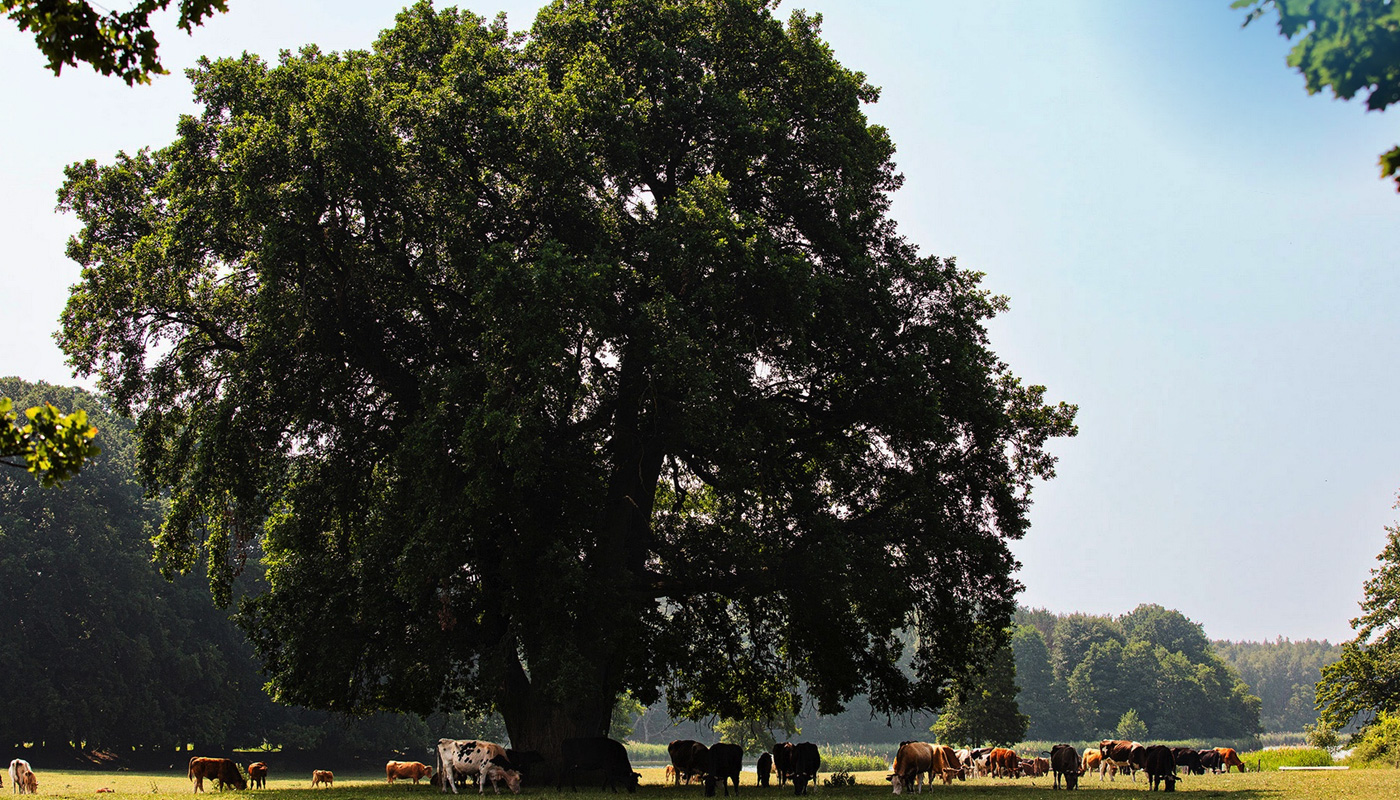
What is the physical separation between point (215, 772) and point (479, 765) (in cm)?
832

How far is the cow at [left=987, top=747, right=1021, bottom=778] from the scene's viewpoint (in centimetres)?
3928

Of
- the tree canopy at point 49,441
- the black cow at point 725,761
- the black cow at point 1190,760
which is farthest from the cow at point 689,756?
the black cow at point 1190,760

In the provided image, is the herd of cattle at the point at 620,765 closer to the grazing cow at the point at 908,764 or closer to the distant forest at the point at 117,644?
the grazing cow at the point at 908,764

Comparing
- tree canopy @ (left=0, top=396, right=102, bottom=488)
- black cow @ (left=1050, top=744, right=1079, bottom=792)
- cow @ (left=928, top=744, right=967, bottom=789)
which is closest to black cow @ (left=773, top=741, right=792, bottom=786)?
black cow @ (left=1050, top=744, right=1079, bottom=792)

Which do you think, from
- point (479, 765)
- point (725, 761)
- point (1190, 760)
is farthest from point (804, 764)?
point (1190, 760)

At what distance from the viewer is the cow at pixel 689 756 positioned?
2362cm

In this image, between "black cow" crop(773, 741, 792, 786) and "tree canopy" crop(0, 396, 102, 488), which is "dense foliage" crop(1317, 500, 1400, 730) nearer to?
"black cow" crop(773, 741, 792, 786)

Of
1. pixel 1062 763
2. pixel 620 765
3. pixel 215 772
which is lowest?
pixel 215 772

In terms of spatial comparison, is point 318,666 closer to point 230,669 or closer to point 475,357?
point 475,357

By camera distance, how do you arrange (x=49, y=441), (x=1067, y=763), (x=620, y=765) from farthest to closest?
(x=1067, y=763)
(x=620, y=765)
(x=49, y=441)

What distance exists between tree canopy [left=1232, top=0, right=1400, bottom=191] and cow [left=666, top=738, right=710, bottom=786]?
65.6ft

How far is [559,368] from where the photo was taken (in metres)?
19.5

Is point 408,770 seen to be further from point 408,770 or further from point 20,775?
point 20,775

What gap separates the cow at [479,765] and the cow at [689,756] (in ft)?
14.0
